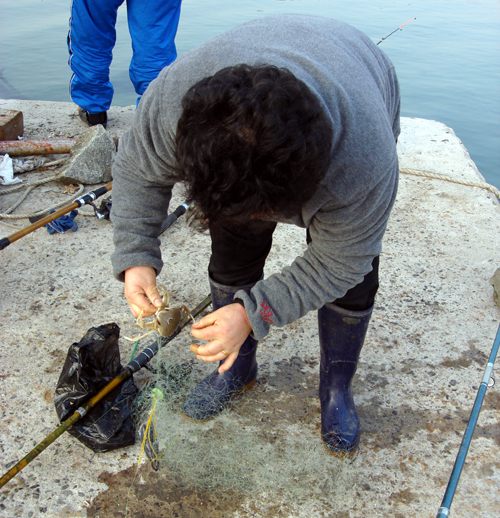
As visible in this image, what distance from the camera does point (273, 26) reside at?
1121 millimetres

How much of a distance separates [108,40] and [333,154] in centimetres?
330

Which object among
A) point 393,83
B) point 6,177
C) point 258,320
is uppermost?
point 393,83

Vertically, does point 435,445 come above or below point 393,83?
below

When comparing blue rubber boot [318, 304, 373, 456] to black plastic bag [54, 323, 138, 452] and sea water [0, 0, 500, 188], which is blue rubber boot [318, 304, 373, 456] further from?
sea water [0, 0, 500, 188]

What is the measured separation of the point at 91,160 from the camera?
10.3 ft

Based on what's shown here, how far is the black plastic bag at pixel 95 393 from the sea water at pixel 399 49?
4705 mm

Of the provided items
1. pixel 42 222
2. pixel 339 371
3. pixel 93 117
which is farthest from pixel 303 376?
pixel 93 117

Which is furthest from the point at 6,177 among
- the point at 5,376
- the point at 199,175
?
the point at 199,175

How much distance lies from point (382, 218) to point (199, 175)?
1.69 ft

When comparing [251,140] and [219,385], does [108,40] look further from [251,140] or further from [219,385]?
[251,140]

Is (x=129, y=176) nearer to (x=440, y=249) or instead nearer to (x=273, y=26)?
(x=273, y=26)

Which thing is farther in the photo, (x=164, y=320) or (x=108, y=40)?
(x=108, y=40)

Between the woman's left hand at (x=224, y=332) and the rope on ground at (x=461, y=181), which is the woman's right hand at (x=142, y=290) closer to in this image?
the woman's left hand at (x=224, y=332)

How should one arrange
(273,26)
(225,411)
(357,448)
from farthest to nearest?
(225,411)
(357,448)
(273,26)
